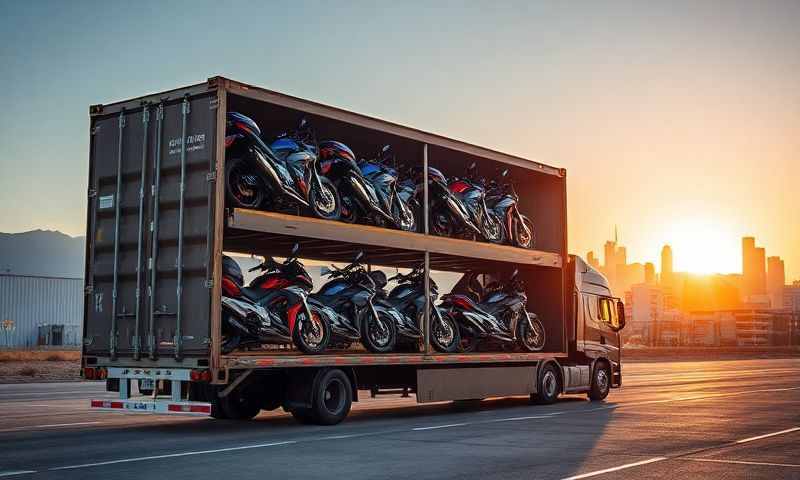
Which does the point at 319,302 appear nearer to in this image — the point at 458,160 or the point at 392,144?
the point at 392,144

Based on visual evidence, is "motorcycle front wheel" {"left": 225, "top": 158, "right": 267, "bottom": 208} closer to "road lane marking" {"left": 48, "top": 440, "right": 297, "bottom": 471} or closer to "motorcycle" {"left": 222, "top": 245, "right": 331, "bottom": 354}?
"motorcycle" {"left": 222, "top": 245, "right": 331, "bottom": 354}

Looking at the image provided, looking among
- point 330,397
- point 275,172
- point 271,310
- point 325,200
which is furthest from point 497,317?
point 275,172

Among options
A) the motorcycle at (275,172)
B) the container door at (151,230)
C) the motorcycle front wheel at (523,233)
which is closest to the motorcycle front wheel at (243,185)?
the motorcycle at (275,172)

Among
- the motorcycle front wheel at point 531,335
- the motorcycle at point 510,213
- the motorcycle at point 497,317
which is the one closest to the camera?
the motorcycle at point 497,317

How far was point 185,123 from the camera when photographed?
1303 cm

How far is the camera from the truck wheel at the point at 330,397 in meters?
13.9

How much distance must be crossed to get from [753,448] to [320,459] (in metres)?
5.13

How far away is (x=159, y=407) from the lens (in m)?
12.6

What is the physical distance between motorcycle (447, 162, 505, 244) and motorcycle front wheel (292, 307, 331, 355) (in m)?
5.16

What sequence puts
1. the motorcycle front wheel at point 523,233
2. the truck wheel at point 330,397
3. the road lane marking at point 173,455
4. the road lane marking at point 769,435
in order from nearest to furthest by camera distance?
the road lane marking at point 173,455, the road lane marking at point 769,435, the truck wheel at point 330,397, the motorcycle front wheel at point 523,233

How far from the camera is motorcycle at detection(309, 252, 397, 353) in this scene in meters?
15.5

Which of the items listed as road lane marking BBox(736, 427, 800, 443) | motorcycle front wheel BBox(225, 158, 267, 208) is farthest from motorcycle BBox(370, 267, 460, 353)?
road lane marking BBox(736, 427, 800, 443)

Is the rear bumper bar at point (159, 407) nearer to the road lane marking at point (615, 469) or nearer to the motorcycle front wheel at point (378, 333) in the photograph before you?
the motorcycle front wheel at point (378, 333)

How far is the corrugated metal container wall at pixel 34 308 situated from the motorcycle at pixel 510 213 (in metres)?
61.9
